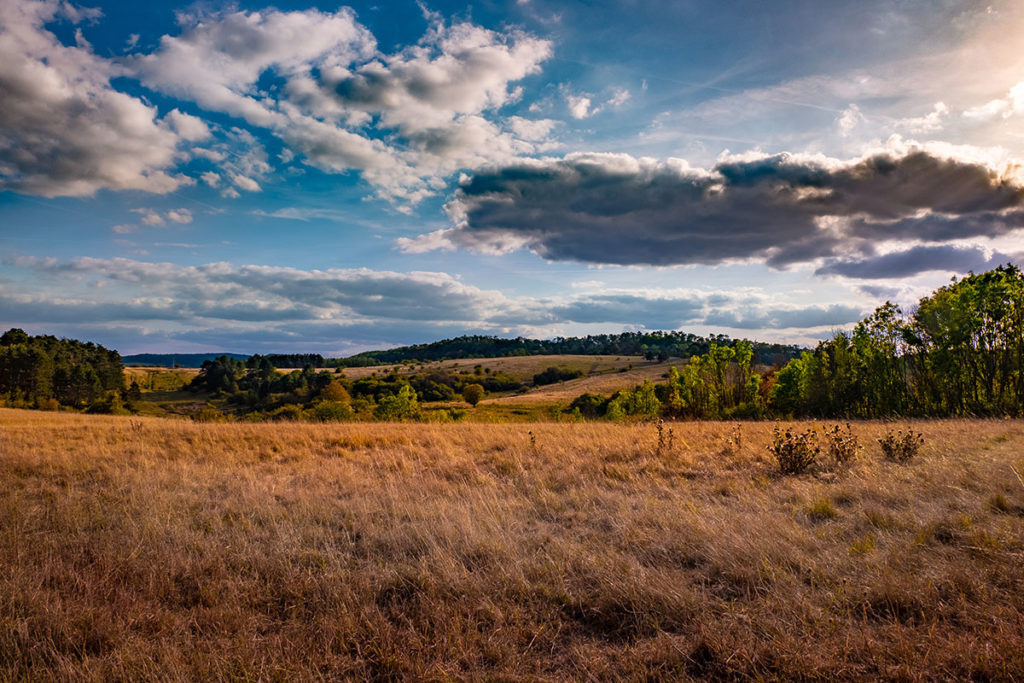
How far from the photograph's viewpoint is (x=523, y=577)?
534 centimetres

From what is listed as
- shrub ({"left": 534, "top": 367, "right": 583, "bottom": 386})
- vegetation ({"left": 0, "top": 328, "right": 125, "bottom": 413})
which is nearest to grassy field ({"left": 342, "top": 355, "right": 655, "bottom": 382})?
shrub ({"left": 534, "top": 367, "right": 583, "bottom": 386})

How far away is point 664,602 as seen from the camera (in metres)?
4.79

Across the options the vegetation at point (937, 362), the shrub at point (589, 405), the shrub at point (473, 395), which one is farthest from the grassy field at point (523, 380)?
the vegetation at point (937, 362)

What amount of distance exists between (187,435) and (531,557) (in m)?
16.9

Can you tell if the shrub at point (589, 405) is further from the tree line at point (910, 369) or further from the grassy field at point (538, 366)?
the grassy field at point (538, 366)

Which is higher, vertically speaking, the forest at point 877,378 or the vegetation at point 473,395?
the forest at point 877,378

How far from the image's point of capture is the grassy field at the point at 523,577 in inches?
158

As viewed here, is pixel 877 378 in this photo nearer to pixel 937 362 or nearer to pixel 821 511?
pixel 937 362

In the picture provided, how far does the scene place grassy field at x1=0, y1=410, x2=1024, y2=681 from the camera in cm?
402

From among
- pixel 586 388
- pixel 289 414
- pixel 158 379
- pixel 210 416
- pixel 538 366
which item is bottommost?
pixel 586 388

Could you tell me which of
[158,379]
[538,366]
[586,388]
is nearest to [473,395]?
[586,388]

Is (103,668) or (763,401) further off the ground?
(103,668)

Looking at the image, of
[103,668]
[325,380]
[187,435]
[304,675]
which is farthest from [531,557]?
[325,380]

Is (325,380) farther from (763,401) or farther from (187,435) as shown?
(187,435)
